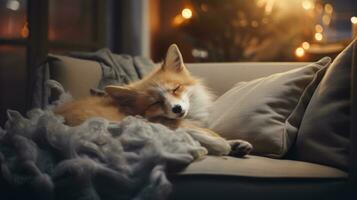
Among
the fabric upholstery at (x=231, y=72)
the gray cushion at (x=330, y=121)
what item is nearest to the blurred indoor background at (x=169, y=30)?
the fabric upholstery at (x=231, y=72)

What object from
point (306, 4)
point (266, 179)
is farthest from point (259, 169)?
point (306, 4)

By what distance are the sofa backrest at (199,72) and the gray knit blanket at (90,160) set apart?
0.59 m

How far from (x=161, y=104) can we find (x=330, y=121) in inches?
21.8

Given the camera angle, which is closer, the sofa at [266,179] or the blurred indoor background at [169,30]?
the sofa at [266,179]

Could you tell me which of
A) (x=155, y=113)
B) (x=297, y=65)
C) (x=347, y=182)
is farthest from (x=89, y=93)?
(x=347, y=182)

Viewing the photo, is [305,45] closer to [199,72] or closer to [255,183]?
[199,72]

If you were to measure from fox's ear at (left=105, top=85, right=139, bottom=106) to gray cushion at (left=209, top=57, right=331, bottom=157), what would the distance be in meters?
0.29

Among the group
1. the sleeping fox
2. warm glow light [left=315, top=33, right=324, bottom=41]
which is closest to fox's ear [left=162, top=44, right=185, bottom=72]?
the sleeping fox

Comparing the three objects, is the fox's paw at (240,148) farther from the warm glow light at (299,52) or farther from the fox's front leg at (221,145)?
the warm glow light at (299,52)

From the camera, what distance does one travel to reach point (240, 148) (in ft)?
4.16

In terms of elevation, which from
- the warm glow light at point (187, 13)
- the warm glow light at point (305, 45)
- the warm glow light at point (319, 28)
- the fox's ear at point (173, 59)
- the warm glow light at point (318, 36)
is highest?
the fox's ear at point (173, 59)

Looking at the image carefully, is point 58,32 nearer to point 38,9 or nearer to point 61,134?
point 38,9

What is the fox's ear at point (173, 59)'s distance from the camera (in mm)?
1610

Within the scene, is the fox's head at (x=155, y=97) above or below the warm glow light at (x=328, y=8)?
below
